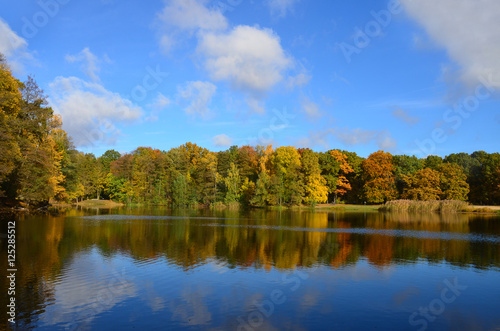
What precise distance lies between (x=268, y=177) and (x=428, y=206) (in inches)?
1287

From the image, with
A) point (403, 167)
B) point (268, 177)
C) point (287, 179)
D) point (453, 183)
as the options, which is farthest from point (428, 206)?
point (268, 177)

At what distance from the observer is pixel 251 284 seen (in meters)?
14.8

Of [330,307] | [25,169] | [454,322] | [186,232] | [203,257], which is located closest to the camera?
[454,322]

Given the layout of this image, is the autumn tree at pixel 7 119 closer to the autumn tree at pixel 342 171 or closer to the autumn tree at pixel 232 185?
the autumn tree at pixel 232 185

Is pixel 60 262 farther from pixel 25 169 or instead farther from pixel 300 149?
pixel 300 149

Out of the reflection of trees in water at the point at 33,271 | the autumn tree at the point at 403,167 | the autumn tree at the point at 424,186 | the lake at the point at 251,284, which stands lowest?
the lake at the point at 251,284

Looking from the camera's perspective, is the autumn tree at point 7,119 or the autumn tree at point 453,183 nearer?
the autumn tree at point 7,119

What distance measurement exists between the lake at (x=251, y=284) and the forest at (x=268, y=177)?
45.4 m

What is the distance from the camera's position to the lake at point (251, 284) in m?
10.9

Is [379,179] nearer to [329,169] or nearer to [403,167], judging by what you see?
[403,167]

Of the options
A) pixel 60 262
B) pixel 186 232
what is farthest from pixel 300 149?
pixel 60 262

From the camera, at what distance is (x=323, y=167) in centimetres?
8369

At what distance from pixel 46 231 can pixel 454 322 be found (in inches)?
1171

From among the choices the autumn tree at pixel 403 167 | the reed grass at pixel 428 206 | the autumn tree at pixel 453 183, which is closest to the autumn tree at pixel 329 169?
the autumn tree at pixel 403 167
